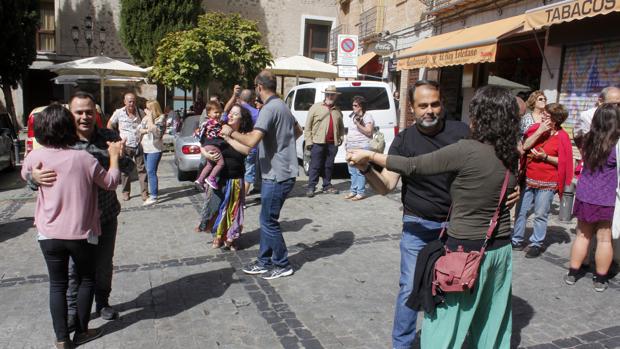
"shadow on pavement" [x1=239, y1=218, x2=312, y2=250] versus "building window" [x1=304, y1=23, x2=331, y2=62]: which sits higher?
"building window" [x1=304, y1=23, x2=331, y2=62]

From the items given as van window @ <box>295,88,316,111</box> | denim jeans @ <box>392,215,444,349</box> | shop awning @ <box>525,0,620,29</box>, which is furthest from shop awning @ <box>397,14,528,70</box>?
denim jeans @ <box>392,215,444,349</box>

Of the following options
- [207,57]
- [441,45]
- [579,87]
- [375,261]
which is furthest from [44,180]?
[207,57]

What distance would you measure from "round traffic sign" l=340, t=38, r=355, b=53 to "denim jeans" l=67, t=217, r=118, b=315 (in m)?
8.51

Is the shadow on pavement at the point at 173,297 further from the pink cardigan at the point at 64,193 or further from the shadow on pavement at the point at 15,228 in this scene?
the shadow on pavement at the point at 15,228

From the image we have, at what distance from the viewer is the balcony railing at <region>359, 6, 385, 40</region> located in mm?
19172

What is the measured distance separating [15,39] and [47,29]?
17.3ft

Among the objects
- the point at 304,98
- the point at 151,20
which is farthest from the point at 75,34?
the point at 304,98

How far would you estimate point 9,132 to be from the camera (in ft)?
36.9

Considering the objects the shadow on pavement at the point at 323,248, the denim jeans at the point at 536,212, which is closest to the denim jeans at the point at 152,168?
the shadow on pavement at the point at 323,248

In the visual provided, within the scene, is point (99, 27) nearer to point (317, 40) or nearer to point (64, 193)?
point (317, 40)

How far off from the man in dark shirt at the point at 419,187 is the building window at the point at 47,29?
79.3 ft

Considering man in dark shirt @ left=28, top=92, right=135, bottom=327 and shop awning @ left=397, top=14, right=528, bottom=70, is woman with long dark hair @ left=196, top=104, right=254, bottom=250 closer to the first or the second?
man in dark shirt @ left=28, top=92, right=135, bottom=327

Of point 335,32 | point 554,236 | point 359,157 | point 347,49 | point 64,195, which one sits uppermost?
point 335,32

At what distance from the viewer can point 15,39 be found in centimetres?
1841
